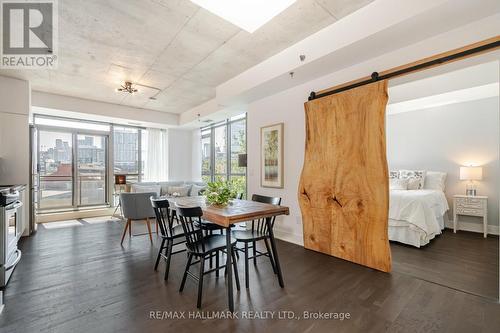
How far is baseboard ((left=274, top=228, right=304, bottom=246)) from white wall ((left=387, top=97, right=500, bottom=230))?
11.8 feet

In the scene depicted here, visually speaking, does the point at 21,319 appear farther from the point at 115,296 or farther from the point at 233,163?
the point at 233,163

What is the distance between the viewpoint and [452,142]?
508 centimetres

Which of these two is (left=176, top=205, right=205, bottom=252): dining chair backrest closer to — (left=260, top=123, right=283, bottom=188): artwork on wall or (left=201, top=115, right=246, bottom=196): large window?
(left=260, top=123, right=283, bottom=188): artwork on wall

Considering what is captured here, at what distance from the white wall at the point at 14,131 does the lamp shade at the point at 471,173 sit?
8.62 m

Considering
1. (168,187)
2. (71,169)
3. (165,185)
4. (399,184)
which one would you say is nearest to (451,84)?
(399,184)

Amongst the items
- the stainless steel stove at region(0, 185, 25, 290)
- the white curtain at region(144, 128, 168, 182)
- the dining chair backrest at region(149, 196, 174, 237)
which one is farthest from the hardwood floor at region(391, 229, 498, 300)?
the white curtain at region(144, 128, 168, 182)

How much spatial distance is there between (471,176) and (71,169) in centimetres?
944

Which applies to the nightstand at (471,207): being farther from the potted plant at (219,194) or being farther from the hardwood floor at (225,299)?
the potted plant at (219,194)

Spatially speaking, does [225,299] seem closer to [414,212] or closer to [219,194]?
[219,194]

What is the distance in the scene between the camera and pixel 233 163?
6566mm

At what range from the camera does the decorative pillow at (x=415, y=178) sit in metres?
5.20

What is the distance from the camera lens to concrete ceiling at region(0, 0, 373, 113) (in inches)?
101

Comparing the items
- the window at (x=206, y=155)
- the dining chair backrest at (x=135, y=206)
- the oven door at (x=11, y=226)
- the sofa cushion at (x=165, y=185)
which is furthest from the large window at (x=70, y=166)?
the oven door at (x=11, y=226)

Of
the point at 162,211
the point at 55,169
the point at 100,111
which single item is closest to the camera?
the point at 162,211
